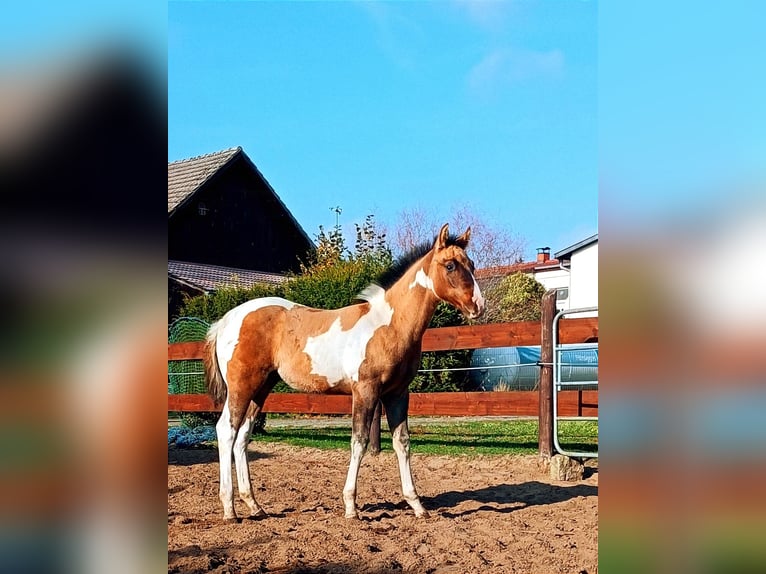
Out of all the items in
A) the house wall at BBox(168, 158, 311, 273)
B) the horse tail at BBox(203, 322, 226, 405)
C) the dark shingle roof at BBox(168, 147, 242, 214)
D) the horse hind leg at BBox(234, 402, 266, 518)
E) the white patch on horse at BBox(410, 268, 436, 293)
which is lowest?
the horse hind leg at BBox(234, 402, 266, 518)

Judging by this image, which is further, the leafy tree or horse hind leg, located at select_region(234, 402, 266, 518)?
the leafy tree

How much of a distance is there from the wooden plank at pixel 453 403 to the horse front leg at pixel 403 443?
1286mm

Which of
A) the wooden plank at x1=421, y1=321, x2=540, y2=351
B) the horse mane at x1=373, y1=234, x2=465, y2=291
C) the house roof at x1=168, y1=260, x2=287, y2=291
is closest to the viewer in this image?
the horse mane at x1=373, y1=234, x2=465, y2=291

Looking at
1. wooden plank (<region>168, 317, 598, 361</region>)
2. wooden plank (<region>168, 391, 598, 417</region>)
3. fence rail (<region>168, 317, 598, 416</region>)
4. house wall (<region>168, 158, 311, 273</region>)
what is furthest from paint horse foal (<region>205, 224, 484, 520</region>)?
house wall (<region>168, 158, 311, 273</region>)

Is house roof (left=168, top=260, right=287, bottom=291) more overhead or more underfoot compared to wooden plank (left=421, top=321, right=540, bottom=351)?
more overhead

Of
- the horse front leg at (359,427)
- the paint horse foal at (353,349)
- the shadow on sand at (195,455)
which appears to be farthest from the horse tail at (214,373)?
the shadow on sand at (195,455)

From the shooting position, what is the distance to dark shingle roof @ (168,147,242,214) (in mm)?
16422

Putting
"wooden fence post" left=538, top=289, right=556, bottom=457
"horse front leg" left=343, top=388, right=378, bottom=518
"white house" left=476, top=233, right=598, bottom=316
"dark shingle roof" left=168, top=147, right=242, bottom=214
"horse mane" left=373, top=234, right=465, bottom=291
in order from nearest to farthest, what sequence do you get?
1. "horse front leg" left=343, top=388, right=378, bottom=518
2. "horse mane" left=373, top=234, right=465, bottom=291
3. "wooden fence post" left=538, top=289, right=556, bottom=457
4. "dark shingle roof" left=168, top=147, right=242, bottom=214
5. "white house" left=476, top=233, right=598, bottom=316

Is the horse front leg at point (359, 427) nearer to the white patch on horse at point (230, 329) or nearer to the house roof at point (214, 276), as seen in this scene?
the white patch on horse at point (230, 329)

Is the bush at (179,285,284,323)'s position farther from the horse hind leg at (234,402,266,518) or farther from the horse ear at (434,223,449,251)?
the horse ear at (434,223,449,251)

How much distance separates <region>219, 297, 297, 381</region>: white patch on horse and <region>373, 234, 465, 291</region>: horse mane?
647 mm

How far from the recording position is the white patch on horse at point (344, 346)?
14.3 ft
